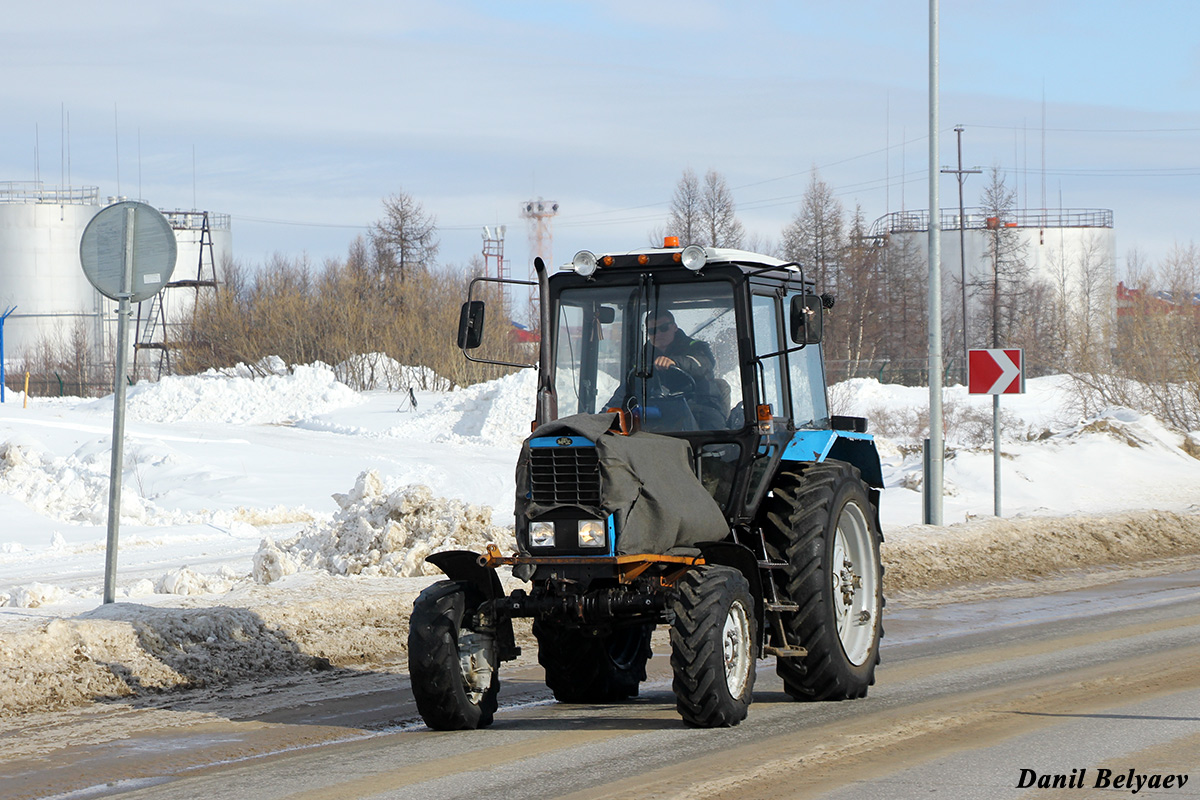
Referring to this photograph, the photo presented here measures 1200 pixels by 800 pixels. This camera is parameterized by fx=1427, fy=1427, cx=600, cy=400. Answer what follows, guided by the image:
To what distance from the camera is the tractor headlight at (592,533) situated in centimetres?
721

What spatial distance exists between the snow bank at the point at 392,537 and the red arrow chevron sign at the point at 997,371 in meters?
7.40

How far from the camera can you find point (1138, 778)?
6.20 meters

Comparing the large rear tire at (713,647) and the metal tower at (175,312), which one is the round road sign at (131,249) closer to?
the large rear tire at (713,647)

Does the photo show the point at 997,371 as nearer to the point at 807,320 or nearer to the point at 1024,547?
the point at 1024,547

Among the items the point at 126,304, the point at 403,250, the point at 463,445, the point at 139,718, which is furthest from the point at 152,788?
the point at 403,250

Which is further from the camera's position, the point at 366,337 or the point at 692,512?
the point at 366,337

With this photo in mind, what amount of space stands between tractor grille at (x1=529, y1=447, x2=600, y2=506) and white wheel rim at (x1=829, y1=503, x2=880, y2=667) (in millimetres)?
1969

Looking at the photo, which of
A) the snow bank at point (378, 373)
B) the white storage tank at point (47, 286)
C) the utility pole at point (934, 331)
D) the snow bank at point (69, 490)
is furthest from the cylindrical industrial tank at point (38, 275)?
the utility pole at point (934, 331)

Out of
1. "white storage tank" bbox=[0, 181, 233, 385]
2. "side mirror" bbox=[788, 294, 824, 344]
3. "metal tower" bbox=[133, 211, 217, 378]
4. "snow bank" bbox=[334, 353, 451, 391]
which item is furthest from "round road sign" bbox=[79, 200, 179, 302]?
"white storage tank" bbox=[0, 181, 233, 385]

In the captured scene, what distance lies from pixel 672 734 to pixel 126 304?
224 inches

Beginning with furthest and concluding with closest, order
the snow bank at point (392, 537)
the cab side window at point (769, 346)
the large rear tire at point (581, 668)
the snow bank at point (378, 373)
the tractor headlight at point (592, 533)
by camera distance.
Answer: the snow bank at point (378, 373), the snow bank at point (392, 537), the large rear tire at point (581, 668), the cab side window at point (769, 346), the tractor headlight at point (592, 533)

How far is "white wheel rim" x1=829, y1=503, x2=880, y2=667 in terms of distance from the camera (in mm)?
Result: 8742

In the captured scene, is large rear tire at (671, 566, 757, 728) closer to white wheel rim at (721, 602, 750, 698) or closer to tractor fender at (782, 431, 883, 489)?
white wheel rim at (721, 602, 750, 698)

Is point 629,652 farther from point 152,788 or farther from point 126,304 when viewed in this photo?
point 126,304
